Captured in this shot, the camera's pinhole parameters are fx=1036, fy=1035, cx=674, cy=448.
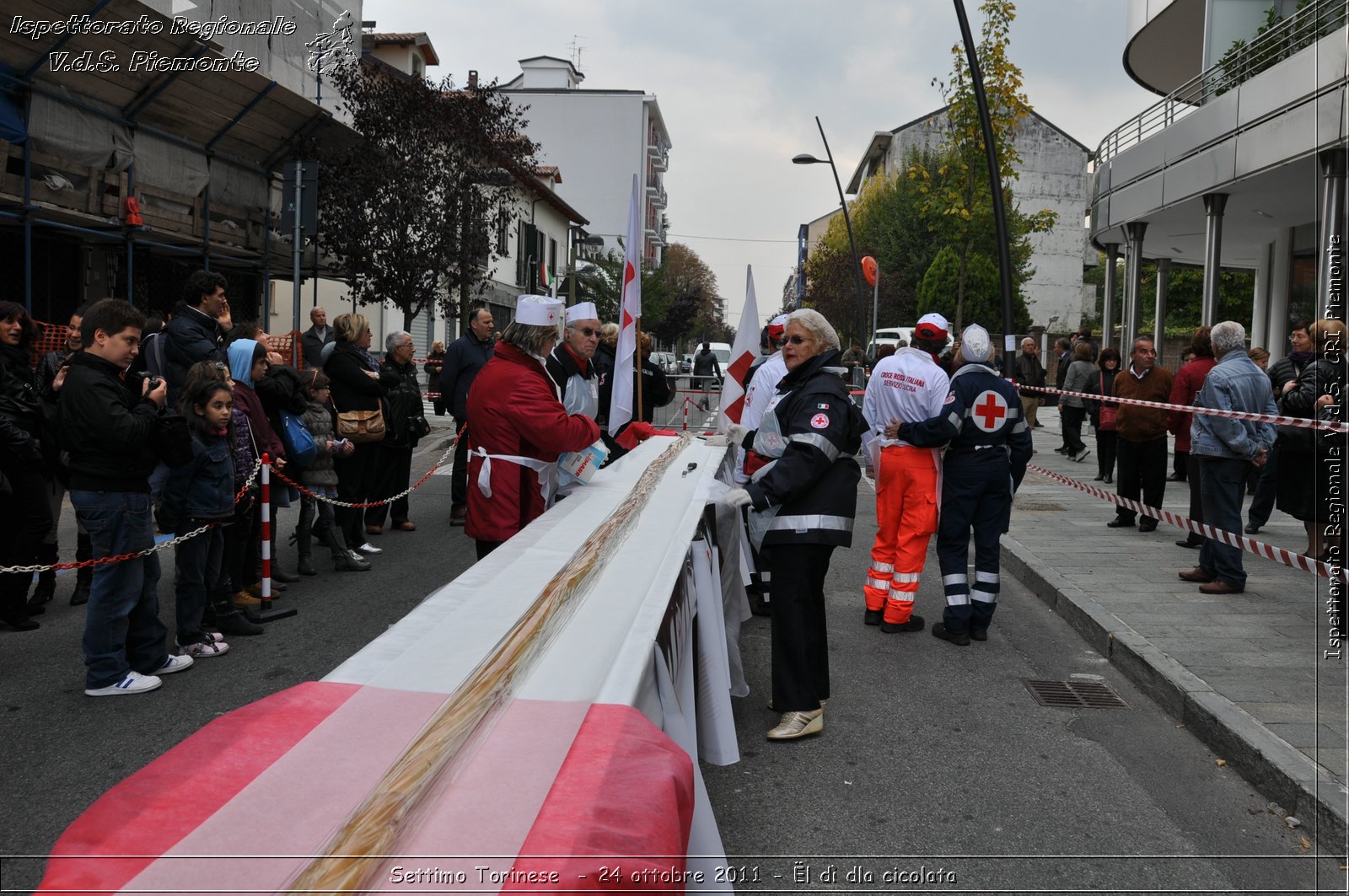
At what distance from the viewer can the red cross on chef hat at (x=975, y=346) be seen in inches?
256

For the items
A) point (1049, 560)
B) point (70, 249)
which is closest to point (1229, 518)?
point (1049, 560)

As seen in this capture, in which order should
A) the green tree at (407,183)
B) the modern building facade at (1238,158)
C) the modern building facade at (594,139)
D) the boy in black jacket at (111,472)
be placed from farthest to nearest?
→ the modern building facade at (594,139) → the green tree at (407,183) → the modern building facade at (1238,158) → the boy in black jacket at (111,472)

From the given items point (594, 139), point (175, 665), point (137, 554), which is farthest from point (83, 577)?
point (594, 139)

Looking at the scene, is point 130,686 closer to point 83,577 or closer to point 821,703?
point 83,577

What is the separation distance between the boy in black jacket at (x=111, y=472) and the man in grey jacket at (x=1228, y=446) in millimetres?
6793

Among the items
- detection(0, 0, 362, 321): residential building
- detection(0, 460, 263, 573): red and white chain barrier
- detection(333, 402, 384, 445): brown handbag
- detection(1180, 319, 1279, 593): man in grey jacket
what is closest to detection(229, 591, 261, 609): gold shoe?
detection(0, 460, 263, 573): red and white chain barrier

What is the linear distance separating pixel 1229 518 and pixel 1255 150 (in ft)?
28.3

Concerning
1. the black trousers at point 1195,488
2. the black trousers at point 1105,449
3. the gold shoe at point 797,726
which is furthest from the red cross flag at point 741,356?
the black trousers at point 1105,449

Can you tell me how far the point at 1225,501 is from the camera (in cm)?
742

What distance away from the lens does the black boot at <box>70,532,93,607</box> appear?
22.5 feet

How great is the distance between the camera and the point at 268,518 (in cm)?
684

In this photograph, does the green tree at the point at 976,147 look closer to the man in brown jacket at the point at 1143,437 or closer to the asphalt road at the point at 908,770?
the man in brown jacket at the point at 1143,437

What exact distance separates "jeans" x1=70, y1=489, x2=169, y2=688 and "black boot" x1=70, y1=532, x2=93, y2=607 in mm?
1869

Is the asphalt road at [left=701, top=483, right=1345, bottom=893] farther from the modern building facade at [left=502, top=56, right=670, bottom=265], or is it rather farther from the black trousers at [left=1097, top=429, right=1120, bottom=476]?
the modern building facade at [left=502, top=56, right=670, bottom=265]
